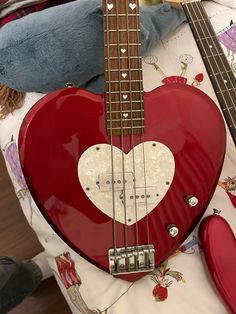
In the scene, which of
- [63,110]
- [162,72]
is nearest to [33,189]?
[63,110]

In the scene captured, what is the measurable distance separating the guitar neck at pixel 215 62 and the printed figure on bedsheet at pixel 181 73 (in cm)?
10

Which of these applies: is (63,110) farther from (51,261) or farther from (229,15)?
(229,15)

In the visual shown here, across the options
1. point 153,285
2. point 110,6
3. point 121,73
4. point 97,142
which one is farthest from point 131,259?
point 110,6

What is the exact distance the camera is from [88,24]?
70 centimetres

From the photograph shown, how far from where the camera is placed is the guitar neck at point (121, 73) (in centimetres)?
62

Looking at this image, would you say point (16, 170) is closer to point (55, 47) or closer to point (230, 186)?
point (55, 47)

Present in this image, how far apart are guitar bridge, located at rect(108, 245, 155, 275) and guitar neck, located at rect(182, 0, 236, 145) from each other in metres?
0.25

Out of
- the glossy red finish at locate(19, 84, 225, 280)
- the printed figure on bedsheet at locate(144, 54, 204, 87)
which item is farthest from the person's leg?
the printed figure on bedsheet at locate(144, 54, 204, 87)

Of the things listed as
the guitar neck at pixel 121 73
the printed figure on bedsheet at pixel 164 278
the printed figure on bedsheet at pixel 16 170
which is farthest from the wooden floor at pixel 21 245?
the guitar neck at pixel 121 73

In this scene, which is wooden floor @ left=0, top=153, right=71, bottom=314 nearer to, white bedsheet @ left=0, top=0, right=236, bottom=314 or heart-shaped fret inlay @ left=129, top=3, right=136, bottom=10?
white bedsheet @ left=0, top=0, right=236, bottom=314

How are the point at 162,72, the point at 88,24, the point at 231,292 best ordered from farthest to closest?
1. the point at 162,72
2. the point at 88,24
3. the point at 231,292

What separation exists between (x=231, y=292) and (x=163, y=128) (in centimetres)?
27

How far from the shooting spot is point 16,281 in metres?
0.87

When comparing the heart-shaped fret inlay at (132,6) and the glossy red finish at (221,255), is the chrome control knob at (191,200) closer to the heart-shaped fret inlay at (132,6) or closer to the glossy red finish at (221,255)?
the glossy red finish at (221,255)
